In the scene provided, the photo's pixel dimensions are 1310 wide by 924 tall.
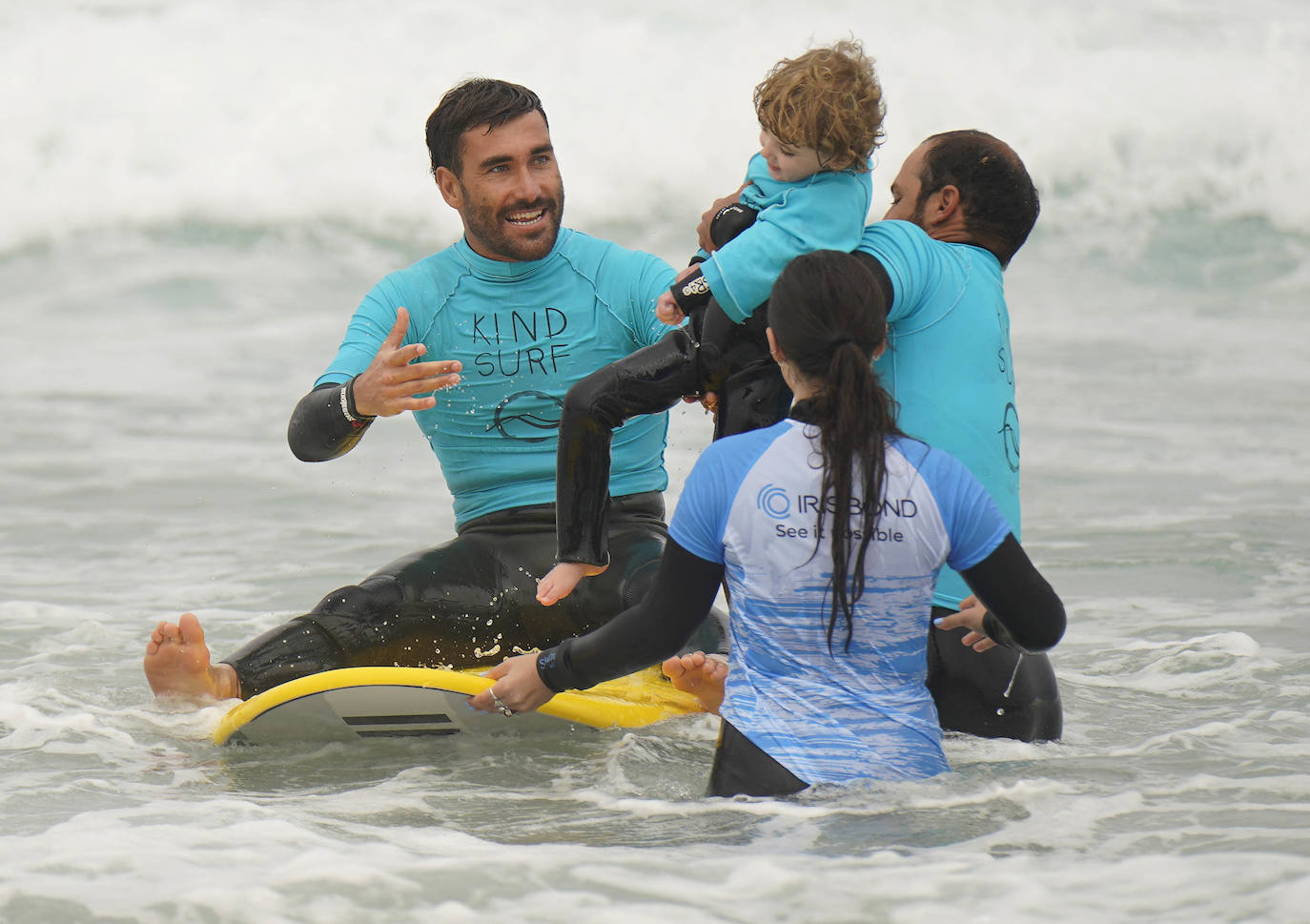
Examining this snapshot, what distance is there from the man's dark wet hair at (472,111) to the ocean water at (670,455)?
1.86 meters

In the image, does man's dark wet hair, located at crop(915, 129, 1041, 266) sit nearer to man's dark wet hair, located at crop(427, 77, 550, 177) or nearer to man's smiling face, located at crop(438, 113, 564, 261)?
man's smiling face, located at crop(438, 113, 564, 261)

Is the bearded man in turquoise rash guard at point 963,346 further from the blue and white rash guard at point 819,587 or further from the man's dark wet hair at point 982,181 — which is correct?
the blue and white rash guard at point 819,587

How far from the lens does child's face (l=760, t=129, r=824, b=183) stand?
3387mm

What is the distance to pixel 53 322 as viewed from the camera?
39.3 ft

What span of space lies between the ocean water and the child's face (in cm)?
135

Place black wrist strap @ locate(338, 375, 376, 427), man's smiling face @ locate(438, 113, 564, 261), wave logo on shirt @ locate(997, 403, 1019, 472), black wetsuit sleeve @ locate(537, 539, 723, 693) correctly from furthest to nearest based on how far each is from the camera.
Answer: man's smiling face @ locate(438, 113, 564, 261)
black wrist strap @ locate(338, 375, 376, 427)
wave logo on shirt @ locate(997, 403, 1019, 472)
black wetsuit sleeve @ locate(537, 539, 723, 693)

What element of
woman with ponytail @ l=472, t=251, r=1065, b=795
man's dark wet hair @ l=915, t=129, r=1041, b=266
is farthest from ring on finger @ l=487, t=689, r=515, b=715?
man's dark wet hair @ l=915, t=129, r=1041, b=266

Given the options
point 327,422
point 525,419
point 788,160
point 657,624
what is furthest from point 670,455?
point 657,624

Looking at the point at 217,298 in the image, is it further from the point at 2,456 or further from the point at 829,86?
the point at 829,86

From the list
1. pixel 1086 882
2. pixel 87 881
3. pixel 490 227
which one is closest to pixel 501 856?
pixel 87 881

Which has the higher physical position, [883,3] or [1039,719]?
[883,3]

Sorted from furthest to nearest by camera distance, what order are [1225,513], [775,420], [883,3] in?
[883,3] < [1225,513] < [775,420]

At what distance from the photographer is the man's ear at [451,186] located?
4812mm

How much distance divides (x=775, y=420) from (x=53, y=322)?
9831 millimetres
